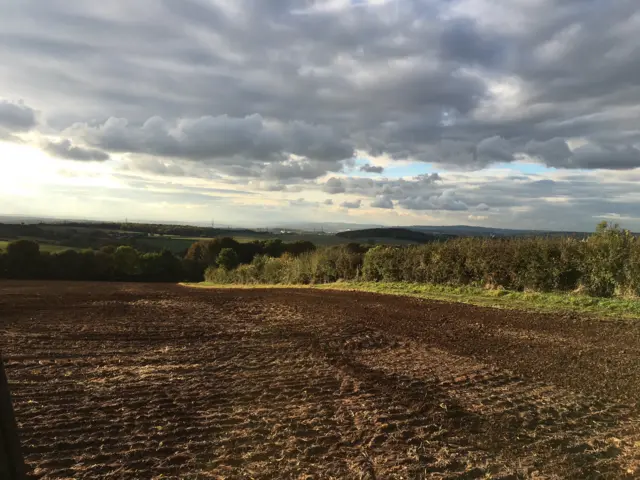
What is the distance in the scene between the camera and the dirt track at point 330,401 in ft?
15.1

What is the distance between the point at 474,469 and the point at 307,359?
4.99m

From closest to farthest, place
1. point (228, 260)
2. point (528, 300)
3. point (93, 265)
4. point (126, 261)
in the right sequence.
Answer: point (528, 300) < point (93, 265) < point (228, 260) < point (126, 261)

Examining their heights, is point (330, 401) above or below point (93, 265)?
above

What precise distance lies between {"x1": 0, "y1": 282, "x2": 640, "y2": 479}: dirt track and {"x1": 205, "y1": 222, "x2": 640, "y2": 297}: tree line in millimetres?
4659

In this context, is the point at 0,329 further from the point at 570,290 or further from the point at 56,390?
the point at 570,290

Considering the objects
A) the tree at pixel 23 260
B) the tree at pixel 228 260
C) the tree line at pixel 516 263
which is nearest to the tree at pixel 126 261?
the tree at pixel 23 260

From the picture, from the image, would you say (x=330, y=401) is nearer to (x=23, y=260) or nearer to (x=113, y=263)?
(x=113, y=263)

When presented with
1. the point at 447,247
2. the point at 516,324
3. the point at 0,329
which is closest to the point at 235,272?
the point at 447,247

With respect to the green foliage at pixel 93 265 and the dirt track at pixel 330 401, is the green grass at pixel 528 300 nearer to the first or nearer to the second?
the dirt track at pixel 330 401

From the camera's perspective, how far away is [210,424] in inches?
217

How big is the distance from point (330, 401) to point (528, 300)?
1378cm

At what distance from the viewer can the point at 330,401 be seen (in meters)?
6.45

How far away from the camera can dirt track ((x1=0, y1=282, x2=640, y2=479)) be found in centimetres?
460

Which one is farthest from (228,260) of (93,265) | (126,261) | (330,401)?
(330,401)
